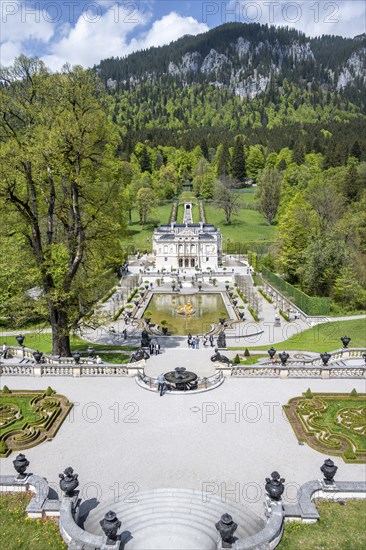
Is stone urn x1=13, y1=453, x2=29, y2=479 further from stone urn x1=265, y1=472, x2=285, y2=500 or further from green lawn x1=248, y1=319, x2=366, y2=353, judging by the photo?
green lawn x1=248, y1=319, x2=366, y2=353

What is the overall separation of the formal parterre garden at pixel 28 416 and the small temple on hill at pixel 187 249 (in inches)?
2578

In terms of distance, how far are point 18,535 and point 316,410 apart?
1537 cm

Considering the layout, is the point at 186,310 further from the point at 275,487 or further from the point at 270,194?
the point at 270,194

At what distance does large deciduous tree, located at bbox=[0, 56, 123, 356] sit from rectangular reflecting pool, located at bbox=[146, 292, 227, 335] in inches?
733

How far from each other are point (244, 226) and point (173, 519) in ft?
342

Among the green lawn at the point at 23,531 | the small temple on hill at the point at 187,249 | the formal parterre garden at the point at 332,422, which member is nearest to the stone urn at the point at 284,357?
the formal parterre garden at the point at 332,422

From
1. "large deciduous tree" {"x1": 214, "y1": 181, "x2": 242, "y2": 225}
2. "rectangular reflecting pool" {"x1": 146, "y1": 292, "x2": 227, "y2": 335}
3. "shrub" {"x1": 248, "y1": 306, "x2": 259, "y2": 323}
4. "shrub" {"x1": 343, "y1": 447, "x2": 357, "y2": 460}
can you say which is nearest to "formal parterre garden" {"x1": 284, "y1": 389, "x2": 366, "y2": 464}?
"shrub" {"x1": 343, "y1": 447, "x2": 357, "y2": 460}

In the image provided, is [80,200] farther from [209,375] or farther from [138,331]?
[138,331]

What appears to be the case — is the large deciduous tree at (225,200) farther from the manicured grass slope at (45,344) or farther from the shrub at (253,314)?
the manicured grass slope at (45,344)

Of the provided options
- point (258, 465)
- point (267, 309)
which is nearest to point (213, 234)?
point (267, 309)

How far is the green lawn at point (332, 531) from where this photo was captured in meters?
12.6

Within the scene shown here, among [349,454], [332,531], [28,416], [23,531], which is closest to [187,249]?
[28,416]

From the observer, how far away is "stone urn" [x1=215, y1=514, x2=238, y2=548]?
1180 centimetres

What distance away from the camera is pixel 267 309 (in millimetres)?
52969
